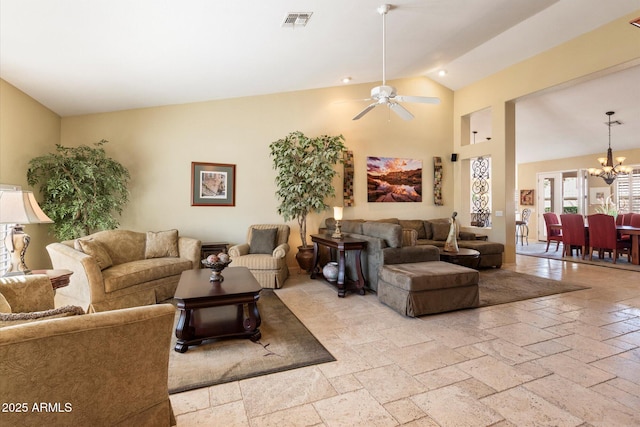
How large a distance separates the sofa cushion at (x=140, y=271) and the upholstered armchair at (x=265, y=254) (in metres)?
0.80

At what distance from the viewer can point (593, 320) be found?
3344 mm

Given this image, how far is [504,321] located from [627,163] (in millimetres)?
8599

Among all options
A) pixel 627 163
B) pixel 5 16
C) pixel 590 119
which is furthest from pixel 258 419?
pixel 627 163

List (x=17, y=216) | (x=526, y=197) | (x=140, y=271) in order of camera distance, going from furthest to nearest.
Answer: (x=526, y=197) < (x=140, y=271) < (x=17, y=216)

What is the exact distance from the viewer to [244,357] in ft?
8.45

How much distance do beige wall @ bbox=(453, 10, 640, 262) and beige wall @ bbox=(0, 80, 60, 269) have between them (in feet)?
25.5

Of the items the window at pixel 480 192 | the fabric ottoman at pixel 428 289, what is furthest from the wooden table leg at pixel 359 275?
the window at pixel 480 192

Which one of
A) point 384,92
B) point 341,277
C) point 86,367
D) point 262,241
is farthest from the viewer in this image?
point 262,241

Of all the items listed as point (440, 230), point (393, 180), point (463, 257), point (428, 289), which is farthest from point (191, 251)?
point (440, 230)

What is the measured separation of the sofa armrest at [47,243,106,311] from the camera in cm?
331

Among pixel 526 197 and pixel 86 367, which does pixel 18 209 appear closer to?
pixel 86 367

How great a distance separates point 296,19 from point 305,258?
140 inches

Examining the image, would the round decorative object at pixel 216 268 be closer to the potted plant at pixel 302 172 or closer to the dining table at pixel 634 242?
the potted plant at pixel 302 172

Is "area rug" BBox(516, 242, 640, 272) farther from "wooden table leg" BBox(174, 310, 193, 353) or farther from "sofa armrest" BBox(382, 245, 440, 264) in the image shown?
"wooden table leg" BBox(174, 310, 193, 353)
